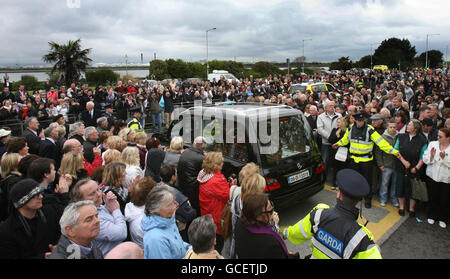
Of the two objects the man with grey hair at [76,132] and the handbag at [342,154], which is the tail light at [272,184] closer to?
the handbag at [342,154]

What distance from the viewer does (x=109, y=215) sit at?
9.50ft

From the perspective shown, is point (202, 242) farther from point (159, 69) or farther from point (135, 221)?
point (159, 69)

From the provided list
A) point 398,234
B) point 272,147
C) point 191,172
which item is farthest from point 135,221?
point 398,234

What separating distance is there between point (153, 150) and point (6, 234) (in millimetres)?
2440

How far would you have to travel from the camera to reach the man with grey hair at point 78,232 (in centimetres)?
222

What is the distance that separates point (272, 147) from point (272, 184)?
61 cm

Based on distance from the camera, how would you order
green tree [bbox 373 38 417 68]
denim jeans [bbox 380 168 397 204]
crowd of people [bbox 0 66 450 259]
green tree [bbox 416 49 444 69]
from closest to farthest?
1. crowd of people [bbox 0 66 450 259]
2. denim jeans [bbox 380 168 397 204]
3. green tree [bbox 373 38 417 68]
4. green tree [bbox 416 49 444 69]

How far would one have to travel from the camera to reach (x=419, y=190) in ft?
15.7

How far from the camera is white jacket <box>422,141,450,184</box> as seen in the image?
4.42 metres

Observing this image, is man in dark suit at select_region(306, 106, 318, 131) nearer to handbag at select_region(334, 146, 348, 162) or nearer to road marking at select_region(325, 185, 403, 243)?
handbag at select_region(334, 146, 348, 162)

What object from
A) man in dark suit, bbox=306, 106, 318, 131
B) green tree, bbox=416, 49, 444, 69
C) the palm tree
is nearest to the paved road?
man in dark suit, bbox=306, 106, 318, 131

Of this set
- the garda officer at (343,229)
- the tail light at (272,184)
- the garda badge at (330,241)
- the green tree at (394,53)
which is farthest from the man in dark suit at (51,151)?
the green tree at (394,53)
